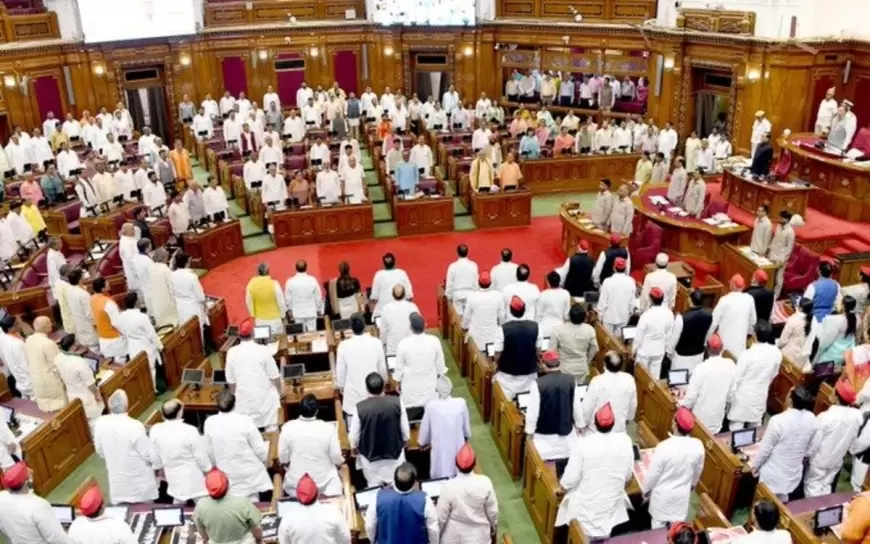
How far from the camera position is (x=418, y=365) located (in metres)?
7.63

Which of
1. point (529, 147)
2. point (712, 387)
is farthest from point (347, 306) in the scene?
point (529, 147)

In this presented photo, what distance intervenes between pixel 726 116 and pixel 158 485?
16.2m

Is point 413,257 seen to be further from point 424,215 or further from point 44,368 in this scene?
point 44,368

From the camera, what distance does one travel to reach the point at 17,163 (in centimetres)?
1673

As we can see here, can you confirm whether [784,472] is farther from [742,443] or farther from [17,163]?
[17,163]

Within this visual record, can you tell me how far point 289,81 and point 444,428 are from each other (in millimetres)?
18754

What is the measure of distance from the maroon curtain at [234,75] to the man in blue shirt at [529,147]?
32.4 ft

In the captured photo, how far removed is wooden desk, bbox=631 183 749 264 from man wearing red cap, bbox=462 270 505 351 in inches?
206

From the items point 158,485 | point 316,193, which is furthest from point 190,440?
point 316,193

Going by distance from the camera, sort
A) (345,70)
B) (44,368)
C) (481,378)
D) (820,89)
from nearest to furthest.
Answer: (44,368) < (481,378) < (820,89) < (345,70)

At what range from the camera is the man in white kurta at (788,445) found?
20.6 feet

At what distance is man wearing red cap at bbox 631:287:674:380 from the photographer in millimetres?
8141

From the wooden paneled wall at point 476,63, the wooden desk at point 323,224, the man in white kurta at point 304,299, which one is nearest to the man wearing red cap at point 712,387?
the man in white kurta at point 304,299

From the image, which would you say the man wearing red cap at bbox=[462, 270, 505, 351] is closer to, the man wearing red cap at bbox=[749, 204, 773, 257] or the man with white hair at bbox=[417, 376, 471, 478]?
the man with white hair at bbox=[417, 376, 471, 478]
